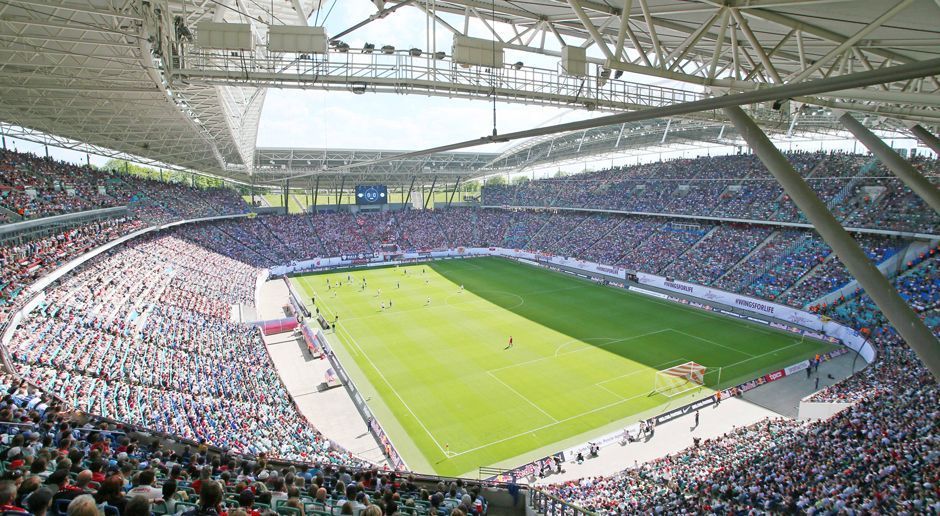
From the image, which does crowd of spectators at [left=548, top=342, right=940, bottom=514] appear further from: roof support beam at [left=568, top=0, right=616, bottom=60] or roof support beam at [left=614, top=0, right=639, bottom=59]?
roof support beam at [left=568, top=0, right=616, bottom=60]

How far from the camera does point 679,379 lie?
24.6 m

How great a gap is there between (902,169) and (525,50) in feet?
28.0

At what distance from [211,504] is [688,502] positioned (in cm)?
1188

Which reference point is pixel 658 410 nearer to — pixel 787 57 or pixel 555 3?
pixel 787 57

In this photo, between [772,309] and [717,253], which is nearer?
[772,309]

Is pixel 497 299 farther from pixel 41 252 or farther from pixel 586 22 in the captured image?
pixel 586 22

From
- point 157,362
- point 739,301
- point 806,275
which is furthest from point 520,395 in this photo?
point 806,275

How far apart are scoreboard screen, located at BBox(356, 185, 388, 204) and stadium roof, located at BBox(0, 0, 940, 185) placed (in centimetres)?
4199

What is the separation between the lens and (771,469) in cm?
1320

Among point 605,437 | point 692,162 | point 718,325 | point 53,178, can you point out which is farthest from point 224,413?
point 692,162

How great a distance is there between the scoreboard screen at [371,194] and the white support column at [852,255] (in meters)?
66.1

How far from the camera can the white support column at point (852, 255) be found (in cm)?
614

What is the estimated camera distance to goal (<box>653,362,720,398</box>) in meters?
23.7

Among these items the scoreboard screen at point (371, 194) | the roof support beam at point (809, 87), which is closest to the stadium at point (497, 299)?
the roof support beam at point (809, 87)
